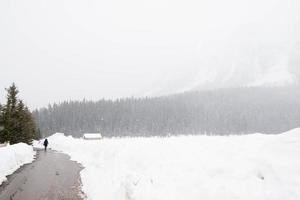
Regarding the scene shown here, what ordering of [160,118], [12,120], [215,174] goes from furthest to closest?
[160,118] → [12,120] → [215,174]

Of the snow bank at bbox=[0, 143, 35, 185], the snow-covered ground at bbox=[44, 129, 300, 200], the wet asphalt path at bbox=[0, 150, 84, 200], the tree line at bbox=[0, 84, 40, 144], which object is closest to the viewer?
the snow-covered ground at bbox=[44, 129, 300, 200]

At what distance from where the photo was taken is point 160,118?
14400cm

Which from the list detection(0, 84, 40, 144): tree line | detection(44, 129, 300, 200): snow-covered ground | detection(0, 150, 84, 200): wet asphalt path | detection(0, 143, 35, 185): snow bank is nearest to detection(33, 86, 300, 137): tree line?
detection(0, 84, 40, 144): tree line

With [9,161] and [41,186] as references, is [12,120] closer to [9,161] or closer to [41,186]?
[9,161]

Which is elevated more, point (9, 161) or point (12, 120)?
point (12, 120)

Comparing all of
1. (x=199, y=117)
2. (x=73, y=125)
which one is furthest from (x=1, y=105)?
(x=199, y=117)

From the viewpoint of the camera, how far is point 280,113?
154 meters

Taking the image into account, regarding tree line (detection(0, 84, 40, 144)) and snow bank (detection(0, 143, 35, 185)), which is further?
tree line (detection(0, 84, 40, 144))

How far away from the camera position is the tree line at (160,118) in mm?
139125

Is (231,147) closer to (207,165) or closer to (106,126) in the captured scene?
(207,165)

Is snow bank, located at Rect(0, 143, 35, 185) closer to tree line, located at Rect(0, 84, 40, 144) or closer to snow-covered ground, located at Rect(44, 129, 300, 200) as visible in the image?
snow-covered ground, located at Rect(44, 129, 300, 200)

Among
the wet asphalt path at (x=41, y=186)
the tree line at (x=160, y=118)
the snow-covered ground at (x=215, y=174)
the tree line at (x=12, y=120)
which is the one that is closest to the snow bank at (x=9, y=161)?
the wet asphalt path at (x=41, y=186)

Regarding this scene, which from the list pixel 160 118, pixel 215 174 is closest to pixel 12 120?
pixel 215 174

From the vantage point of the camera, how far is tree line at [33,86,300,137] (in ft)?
456
